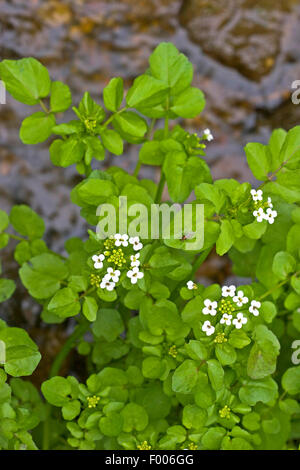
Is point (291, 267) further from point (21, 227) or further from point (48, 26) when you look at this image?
point (48, 26)

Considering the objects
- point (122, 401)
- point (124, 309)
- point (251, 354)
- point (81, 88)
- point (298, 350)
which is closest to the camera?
point (251, 354)

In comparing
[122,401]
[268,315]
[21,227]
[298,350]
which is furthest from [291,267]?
[21,227]

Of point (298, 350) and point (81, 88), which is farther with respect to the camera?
point (81, 88)

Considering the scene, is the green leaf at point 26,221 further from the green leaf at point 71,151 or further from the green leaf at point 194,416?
the green leaf at point 194,416

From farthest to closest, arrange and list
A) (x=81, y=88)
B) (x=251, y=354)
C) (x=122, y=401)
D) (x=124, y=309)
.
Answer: (x=81, y=88), (x=124, y=309), (x=122, y=401), (x=251, y=354)

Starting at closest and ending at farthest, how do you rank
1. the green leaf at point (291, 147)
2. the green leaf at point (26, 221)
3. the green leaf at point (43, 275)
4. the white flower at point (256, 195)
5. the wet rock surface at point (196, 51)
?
the white flower at point (256, 195), the green leaf at point (291, 147), the green leaf at point (43, 275), the green leaf at point (26, 221), the wet rock surface at point (196, 51)

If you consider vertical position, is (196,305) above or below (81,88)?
below

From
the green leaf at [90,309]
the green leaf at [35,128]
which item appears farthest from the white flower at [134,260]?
the green leaf at [35,128]
